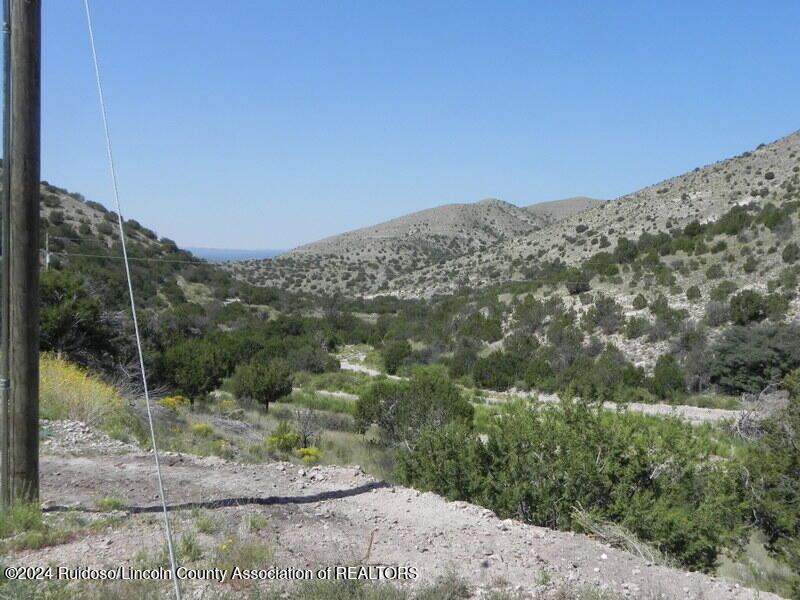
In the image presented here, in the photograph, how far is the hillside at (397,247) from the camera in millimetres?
70625

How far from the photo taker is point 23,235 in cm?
551

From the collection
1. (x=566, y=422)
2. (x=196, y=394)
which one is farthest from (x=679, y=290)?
(x=566, y=422)

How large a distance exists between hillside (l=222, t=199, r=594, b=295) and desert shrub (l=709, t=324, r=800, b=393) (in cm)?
4039

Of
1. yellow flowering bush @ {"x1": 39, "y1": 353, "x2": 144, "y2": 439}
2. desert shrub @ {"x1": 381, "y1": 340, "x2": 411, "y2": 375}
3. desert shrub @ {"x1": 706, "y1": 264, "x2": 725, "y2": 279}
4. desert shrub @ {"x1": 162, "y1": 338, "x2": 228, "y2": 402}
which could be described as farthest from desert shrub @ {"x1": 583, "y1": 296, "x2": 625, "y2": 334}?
yellow flowering bush @ {"x1": 39, "y1": 353, "x2": 144, "y2": 439}

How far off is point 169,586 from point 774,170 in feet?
176

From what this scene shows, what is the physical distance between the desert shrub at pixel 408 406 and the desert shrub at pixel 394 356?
16.8 meters

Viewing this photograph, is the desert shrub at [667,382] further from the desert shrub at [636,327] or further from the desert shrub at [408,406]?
the desert shrub at [408,406]

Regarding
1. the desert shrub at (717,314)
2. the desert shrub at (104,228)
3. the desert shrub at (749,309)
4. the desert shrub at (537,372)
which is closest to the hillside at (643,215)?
the desert shrub at (717,314)

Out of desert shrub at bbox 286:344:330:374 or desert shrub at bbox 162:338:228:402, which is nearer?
desert shrub at bbox 162:338:228:402

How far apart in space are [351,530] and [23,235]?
13.0 feet

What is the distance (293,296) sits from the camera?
55531 mm

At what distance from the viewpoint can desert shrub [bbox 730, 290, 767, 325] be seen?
29.0 metres

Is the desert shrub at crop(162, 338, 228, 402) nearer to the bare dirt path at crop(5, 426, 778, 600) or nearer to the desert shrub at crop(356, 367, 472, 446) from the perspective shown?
the desert shrub at crop(356, 367, 472, 446)

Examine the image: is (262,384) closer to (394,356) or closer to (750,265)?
(394,356)
